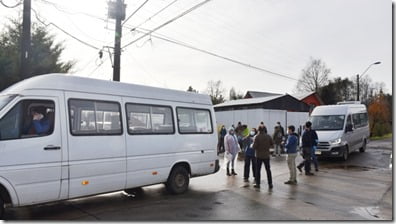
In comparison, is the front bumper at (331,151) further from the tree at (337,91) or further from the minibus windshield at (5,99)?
the tree at (337,91)

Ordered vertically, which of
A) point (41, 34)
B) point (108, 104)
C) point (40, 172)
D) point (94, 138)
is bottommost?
point (40, 172)

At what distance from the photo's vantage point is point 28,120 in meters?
5.72

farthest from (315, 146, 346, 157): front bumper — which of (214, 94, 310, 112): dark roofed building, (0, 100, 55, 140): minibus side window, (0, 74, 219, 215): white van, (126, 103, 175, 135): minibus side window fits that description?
(0, 100, 55, 140): minibus side window

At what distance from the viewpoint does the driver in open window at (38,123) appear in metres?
5.72

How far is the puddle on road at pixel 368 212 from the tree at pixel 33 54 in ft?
49.6

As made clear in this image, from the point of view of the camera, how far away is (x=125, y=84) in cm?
748

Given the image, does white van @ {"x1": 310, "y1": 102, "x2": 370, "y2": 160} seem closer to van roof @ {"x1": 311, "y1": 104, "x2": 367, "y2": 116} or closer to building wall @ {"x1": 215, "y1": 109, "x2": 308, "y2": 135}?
van roof @ {"x1": 311, "y1": 104, "x2": 367, "y2": 116}

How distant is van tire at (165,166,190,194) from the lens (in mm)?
8227

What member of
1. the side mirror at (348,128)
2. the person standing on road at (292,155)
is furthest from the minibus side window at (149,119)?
the side mirror at (348,128)

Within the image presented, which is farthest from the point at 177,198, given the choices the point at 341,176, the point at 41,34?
the point at 41,34

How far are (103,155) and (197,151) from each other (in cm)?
290

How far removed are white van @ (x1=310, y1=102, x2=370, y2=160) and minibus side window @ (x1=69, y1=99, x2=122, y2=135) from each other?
10619 millimetres

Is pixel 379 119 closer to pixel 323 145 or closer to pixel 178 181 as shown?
pixel 323 145

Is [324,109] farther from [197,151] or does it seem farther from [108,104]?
[108,104]
